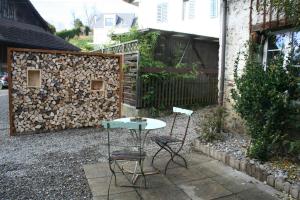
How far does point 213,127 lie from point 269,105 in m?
1.52

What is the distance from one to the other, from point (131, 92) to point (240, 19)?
15.2 feet

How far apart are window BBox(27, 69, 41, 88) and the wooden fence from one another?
321 centimetres

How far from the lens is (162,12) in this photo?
17281 millimetres

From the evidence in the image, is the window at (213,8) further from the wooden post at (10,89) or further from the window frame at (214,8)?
the wooden post at (10,89)

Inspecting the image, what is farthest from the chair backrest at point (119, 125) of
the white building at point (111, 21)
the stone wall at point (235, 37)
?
the white building at point (111, 21)

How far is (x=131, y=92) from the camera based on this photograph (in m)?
9.71

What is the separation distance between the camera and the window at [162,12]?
16.9 metres

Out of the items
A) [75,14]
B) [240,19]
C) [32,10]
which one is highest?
[75,14]

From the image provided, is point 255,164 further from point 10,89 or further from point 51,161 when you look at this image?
point 10,89

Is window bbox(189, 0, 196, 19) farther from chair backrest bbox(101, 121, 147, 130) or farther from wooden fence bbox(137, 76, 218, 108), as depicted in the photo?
chair backrest bbox(101, 121, 147, 130)

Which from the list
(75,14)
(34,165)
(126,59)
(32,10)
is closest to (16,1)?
(32,10)

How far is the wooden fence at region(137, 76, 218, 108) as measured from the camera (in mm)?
9531

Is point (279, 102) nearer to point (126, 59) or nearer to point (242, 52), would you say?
point (242, 52)

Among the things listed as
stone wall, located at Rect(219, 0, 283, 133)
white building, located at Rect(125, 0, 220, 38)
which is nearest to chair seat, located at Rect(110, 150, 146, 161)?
stone wall, located at Rect(219, 0, 283, 133)
